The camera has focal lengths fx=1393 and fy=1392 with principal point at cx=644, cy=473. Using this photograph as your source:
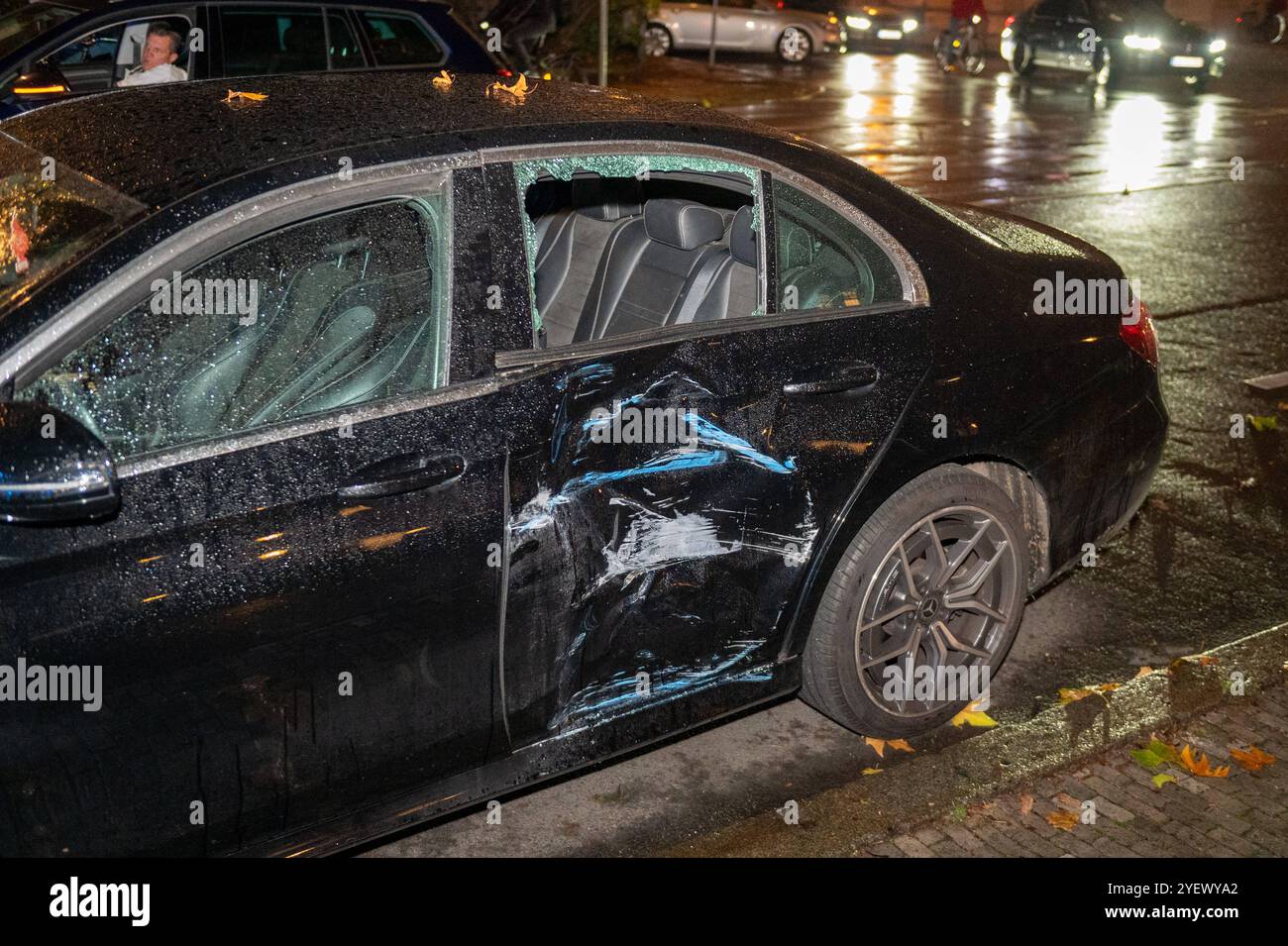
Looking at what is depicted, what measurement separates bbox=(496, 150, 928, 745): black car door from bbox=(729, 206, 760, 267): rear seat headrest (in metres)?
0.10

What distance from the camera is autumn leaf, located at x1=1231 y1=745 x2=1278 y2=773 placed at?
4.21 meters

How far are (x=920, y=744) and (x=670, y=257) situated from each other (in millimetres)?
1714

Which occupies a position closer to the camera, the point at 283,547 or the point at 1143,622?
the point at 283,547

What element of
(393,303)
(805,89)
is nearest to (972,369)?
(393,303)

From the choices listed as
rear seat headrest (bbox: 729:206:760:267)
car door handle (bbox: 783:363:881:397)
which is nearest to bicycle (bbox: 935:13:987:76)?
rear seat headrest (bbox: 729:206:760:267)

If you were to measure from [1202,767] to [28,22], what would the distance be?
341 inches

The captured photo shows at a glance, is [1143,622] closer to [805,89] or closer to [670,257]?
[670,257]

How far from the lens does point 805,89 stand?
72.7 ft

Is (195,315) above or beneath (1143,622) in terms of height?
above

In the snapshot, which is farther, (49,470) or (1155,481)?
(1155,481)

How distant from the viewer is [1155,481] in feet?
20.7

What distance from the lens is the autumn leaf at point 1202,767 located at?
4.18 metres

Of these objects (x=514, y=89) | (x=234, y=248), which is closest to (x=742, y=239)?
(x=514, y=89)

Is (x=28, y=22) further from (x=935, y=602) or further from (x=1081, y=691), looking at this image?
(x=1081, y=691)
